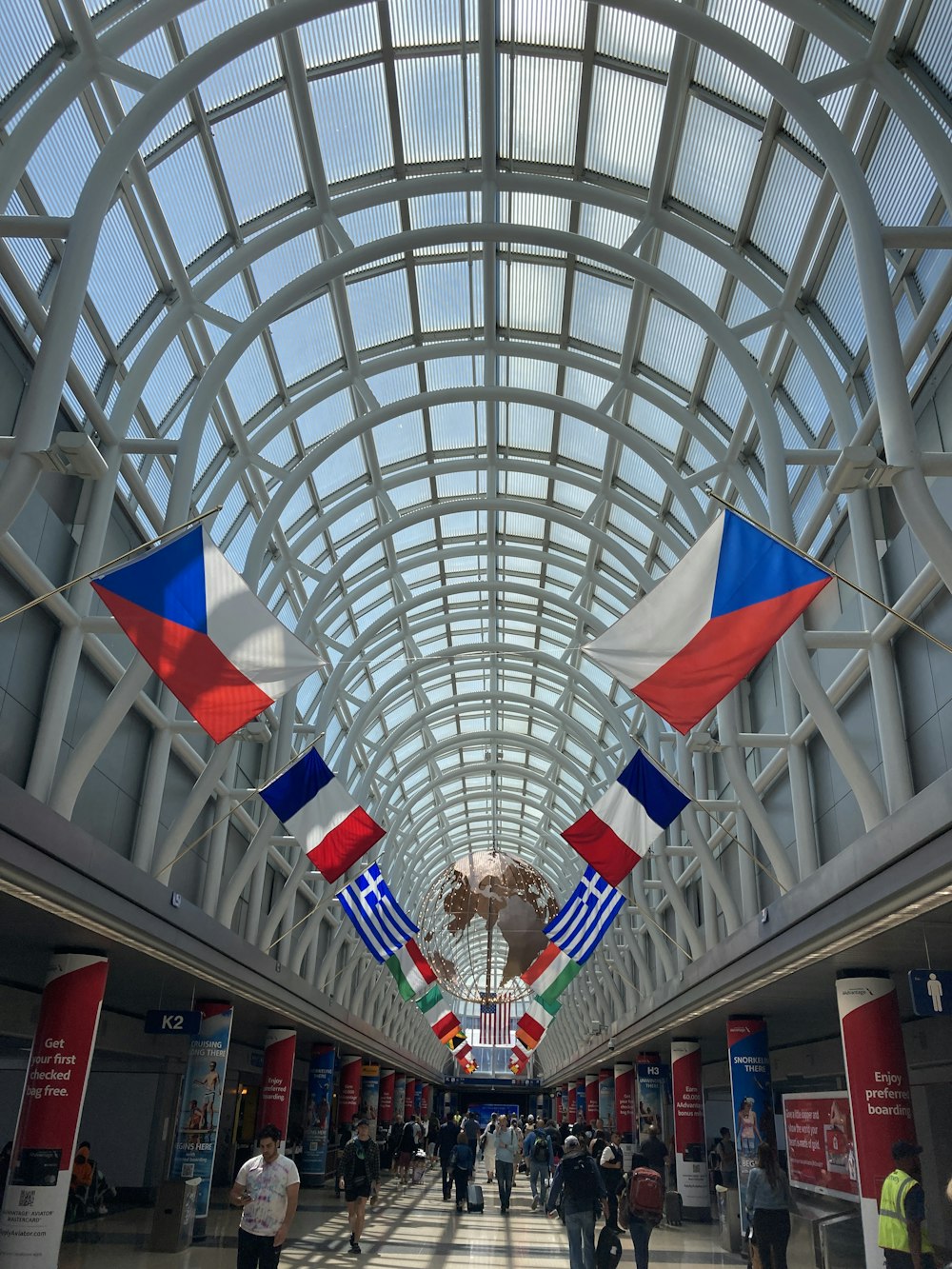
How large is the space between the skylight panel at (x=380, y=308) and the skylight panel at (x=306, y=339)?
0.59 meters

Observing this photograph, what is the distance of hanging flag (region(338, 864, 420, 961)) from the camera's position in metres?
26.6

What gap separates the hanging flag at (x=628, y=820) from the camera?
18391 mm

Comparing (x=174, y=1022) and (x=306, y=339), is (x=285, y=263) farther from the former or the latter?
(x=174, y=1022)

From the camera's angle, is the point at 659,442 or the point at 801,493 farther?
the point at 659,442

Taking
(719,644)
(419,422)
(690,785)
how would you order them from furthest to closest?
(419,422), (690,785), (719,644)

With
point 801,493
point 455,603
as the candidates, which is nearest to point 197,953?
point 801,493

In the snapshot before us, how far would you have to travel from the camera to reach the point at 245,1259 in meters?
8.98

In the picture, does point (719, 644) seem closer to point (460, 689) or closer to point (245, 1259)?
point (245, 1259)

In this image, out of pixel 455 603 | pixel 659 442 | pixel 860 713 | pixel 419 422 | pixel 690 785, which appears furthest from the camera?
pixel 455 603

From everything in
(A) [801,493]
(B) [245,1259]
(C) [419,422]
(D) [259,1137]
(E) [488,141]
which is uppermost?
(C) [419,422]

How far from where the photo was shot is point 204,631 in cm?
1042

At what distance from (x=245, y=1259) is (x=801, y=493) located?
1547 centimetres

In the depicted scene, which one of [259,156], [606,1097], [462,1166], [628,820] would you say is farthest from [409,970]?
[259,156]

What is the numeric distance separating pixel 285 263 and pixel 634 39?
25.1 ft
